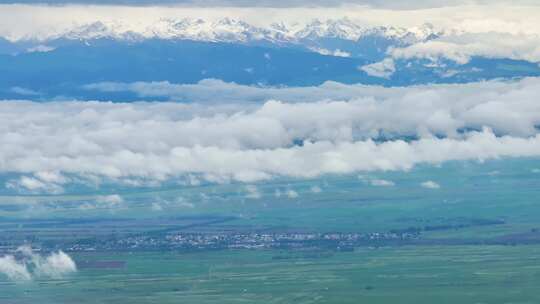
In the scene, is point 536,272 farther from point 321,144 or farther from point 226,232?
point 321,144

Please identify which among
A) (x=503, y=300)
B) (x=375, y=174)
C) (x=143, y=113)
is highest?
(x=143, y=113)

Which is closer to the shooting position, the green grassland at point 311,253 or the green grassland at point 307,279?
the green grassland at point 307,279

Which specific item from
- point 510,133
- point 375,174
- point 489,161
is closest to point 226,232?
point 375,174

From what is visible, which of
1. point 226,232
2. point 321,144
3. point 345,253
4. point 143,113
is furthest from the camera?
point 143,113

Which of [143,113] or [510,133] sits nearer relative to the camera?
[510,133]

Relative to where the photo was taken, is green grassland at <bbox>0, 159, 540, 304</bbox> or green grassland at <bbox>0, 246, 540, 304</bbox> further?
green grassland at <bbox>0, 159, 540, 304</bbox>

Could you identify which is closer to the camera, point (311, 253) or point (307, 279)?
point (307, 279)

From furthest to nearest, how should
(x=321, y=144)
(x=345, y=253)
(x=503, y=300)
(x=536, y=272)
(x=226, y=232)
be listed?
(x=321, y=144) → (x=226, y=232) → (x=345, y=253) → (x=536, y=272) → (x=503, y=300)

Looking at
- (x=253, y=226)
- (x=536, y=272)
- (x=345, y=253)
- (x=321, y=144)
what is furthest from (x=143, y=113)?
(x=536, y=272)

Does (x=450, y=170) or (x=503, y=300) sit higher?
(x=450, y=170)

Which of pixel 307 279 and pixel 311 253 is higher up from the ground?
pixel 311 253
